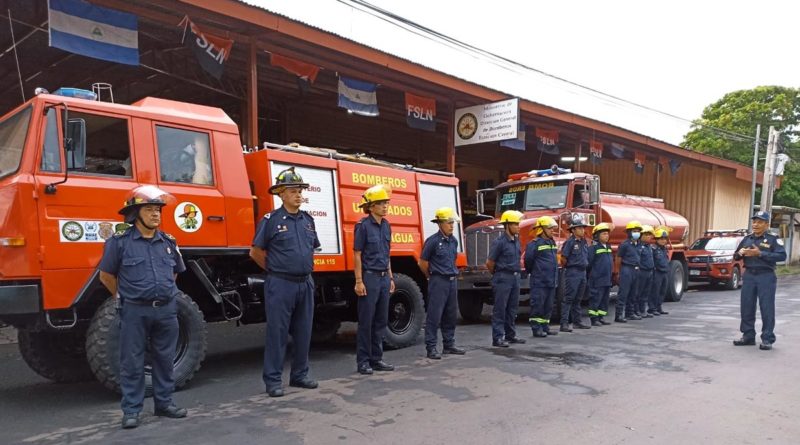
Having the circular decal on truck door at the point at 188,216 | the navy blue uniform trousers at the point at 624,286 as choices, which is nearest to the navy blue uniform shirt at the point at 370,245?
the circular decal on truck door at the point at 188,216

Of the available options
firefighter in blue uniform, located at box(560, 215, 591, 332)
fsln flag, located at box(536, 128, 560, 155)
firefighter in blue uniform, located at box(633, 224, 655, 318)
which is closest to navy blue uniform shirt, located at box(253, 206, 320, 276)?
firefighter in blue uniform, located at box(560, 215, 591, 332)

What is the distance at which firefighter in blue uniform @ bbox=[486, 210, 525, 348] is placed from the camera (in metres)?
7.39

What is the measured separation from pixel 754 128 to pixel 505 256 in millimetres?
34668

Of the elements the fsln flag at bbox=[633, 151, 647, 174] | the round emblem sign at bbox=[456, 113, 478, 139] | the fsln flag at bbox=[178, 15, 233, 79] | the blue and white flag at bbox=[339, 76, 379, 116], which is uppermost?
the fsln flag at bbox=[178, 15, 233, 79]

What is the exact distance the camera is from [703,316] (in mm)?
10734

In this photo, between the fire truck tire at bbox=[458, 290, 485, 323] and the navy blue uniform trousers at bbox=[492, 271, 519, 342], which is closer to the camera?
the navy blue uniform trousers at bbox=[492, 271, 519, 342]

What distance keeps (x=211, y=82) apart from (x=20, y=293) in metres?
9.77

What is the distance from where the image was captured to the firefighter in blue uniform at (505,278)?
7391 millimetres

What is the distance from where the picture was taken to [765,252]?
7.50 m

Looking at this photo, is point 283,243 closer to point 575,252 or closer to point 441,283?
point 441,283

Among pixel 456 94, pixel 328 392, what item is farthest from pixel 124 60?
pixel 456 94

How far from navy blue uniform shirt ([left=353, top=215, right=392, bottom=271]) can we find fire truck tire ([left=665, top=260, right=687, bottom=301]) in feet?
31.9

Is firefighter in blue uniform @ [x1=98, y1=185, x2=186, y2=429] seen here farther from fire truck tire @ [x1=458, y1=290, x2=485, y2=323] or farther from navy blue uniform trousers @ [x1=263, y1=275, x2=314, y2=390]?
fire truck tire @ [x1=458, y1=290, x2=485, y2=323]

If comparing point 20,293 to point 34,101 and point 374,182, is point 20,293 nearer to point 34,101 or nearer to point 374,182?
point 34,101
